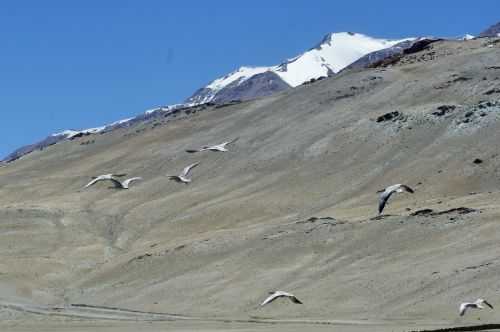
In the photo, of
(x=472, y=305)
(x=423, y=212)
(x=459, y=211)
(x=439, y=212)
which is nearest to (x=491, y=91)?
(x=423, y=212)

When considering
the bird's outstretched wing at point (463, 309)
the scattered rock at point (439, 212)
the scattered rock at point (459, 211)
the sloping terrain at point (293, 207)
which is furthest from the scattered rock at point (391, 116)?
the bird's outstretched wing at point (463, 309)

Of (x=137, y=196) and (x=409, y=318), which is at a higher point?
(x=137, y=196)

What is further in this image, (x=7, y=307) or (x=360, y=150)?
(x=360, y=150)

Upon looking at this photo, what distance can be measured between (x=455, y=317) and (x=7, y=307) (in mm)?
28151

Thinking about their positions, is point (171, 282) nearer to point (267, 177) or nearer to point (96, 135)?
point (267, 177)

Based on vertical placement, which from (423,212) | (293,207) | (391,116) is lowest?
(423,212)

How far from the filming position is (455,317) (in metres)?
50.5

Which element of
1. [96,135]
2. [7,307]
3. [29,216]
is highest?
[96,135]

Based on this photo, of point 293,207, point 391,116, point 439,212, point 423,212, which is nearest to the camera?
point 439,212

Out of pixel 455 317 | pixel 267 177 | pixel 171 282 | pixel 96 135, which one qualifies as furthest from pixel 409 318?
pixel 96 135

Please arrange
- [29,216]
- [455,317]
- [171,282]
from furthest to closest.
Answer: [29,216] < [171,282] < [455,317]

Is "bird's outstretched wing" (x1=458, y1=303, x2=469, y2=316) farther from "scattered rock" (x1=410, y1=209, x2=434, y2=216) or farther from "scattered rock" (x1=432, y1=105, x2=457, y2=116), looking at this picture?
"scattered rock" (x1=432, y1=105, x2=457, y2=116)

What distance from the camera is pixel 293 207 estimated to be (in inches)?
3863

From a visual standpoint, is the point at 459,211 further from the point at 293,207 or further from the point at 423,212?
the point at 293,207
